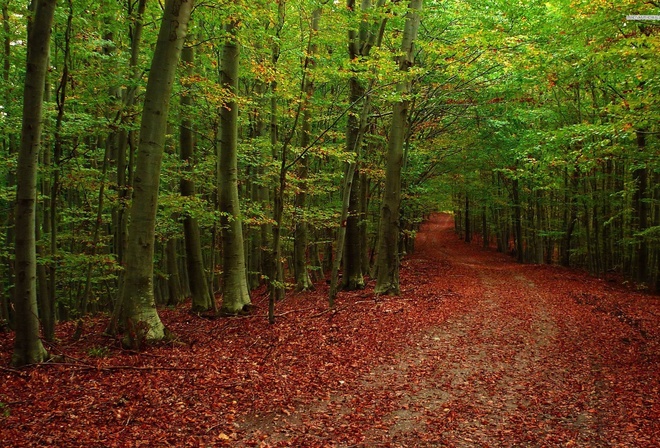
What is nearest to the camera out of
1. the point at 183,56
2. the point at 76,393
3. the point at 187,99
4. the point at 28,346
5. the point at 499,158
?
the point at 76,393

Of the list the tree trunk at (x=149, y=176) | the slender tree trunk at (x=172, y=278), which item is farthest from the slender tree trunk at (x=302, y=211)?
the tree trunk at (x=149, y=176)

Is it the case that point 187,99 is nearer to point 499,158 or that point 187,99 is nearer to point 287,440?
point 287,440

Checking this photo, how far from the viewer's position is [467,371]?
677cm

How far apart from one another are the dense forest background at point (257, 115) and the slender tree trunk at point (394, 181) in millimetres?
50

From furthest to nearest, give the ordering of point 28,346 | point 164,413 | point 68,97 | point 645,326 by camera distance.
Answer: point 645,326
point 68,97
point 28,346
point 164,413

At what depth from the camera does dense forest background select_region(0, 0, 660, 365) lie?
699 cm

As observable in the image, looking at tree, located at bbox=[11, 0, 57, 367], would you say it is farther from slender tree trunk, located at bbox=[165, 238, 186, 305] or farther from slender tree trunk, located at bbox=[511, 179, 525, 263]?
slender tree trunk, located at bbox=[511, 179, 525, 263]

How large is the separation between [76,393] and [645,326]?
454 inches

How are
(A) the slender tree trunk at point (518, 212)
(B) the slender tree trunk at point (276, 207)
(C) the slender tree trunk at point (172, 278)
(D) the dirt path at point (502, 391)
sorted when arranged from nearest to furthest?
(D) the dirt path at point (502, 391)
(B) the slender tree trunk at point (276, 207)
(C) the slender tree trunk at point (172, 278)
(A) the slender tree trunk at point (518, 212)

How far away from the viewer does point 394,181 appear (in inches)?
480

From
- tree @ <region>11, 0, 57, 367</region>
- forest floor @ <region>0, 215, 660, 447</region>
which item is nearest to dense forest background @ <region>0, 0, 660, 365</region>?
tree @ <region>11, 0, 57, 367</region>

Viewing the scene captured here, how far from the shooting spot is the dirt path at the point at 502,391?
4633mm

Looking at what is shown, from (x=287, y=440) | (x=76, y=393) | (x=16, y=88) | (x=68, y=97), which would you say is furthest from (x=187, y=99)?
(x=287, y=440)

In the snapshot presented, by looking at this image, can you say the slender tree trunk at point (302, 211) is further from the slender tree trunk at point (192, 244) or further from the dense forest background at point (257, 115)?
the slender tree trunk at point (192, 244)
